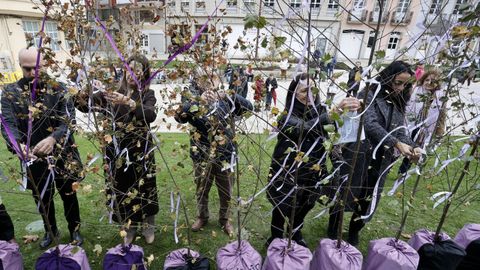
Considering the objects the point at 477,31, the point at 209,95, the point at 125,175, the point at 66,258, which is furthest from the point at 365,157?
the point at 66,258

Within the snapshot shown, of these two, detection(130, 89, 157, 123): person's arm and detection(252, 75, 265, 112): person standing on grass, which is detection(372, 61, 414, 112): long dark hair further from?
detection(130, 89, 157, 123): person's arm

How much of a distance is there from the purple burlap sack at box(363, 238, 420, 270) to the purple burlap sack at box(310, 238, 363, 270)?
0.44 ft

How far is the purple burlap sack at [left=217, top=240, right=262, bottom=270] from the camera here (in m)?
1.89

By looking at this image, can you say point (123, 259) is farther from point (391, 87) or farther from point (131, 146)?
point (391, 87)

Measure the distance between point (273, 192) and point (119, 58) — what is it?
59.3 inches

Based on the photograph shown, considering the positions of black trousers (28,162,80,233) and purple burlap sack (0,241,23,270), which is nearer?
purple burlap sack (0,241,23,270)

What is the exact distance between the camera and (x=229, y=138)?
192 cm

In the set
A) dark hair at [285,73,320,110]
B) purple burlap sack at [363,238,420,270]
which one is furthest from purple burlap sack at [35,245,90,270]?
purple burlap sack at [363,238,420,270]

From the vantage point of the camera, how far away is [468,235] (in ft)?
7.29

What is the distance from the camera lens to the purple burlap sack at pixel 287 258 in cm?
188

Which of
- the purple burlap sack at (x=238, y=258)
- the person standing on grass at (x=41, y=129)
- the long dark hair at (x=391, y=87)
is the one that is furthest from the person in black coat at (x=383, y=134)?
the person standing on grass at (x=41, y=129)

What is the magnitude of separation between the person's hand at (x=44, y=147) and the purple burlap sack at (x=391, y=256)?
2.36 m

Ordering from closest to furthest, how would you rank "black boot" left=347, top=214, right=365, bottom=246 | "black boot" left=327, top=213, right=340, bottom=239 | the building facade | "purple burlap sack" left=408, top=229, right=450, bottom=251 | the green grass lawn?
the building facade → "purple burlap sack" left=408, top=229, right=450, bottom=251 → the green grass lawn → "black boot" left=347, top=214, right=365, bottom=246 → "black boot" left=327, top=213, right=340, bottom=239

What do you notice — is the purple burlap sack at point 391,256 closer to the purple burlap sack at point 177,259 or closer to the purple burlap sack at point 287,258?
the purple burlap sack at point 287,258
